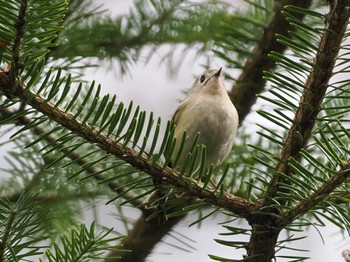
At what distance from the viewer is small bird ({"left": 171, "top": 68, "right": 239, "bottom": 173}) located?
82.4 inches

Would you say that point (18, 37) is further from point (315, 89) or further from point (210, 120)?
point (210, 120)

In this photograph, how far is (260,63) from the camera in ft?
5.90

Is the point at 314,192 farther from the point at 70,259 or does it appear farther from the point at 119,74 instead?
the point at 119,74

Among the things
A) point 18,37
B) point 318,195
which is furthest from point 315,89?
point 18,37

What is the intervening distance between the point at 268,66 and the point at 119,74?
483 millimetres

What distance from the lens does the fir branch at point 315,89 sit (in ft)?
3.30

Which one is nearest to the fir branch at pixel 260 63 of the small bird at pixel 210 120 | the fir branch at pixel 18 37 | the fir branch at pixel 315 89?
the small bird at pixel 210 120

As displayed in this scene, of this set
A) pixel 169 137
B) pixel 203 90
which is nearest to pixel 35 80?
pixel 169 137

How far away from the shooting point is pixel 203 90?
2434 millimetres

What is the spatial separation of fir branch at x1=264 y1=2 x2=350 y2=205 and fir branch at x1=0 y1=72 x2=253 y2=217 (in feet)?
0.21

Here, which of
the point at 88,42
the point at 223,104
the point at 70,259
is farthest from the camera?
the point at 223,104

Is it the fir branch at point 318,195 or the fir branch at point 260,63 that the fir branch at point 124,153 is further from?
the fir branch at point 260,63

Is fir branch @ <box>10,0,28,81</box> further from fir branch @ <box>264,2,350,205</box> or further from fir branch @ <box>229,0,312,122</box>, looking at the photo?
fir branch @ <box>229,0,312,122</box>

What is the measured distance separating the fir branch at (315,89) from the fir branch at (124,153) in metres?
0.06
